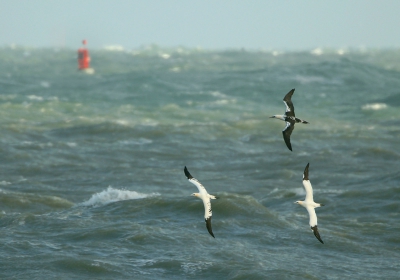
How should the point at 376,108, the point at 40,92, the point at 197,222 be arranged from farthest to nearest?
the point at 40,92 < the point at 376,108 < the point at 197,222

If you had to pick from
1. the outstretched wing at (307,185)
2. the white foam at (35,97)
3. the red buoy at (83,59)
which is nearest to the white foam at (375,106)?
the white foam at (35,97)

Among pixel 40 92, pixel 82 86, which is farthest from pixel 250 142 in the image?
pixel 82 86

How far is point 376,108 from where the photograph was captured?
1911 inches

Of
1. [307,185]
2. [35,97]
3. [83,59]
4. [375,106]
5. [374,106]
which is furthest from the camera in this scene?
[83,59]

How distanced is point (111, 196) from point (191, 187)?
10.9 feet

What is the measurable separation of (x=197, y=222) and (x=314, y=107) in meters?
31.6

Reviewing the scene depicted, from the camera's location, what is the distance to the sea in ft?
57.2

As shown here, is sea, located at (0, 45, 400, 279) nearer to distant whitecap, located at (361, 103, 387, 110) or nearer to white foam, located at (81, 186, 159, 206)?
white foam, located at (81, 186, 159, 206)

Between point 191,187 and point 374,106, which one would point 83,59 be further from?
point 191,187

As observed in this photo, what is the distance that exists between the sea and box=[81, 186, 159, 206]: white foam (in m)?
0.06

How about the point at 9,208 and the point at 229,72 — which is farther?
the point at 229,72

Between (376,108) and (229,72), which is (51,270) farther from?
(229,72)

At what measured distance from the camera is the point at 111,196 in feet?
77.5

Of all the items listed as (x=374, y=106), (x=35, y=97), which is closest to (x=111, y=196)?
(x=374, y=106)
